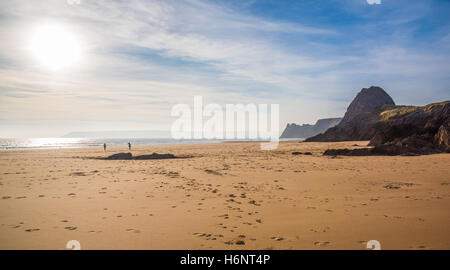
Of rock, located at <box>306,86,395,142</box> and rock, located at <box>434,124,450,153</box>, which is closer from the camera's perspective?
rock, located at <box>434,124,450,153</box>

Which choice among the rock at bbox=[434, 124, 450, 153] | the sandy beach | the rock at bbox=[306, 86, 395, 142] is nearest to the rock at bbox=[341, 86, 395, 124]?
the rock at bbox=[306, 86, 395, 142]

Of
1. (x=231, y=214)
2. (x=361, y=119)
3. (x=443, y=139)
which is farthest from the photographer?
(x=361, y=119)

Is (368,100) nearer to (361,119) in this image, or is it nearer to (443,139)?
(361,119)

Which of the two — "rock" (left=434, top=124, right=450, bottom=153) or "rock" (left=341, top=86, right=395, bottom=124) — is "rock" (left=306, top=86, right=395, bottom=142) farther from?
"rock" (left=434, top=124, right=450, bottom=153)

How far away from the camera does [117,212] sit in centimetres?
740

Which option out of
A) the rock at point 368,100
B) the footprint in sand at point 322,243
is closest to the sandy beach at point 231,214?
the footprint in sand at point 322,243

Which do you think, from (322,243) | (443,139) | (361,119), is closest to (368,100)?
(361,119)

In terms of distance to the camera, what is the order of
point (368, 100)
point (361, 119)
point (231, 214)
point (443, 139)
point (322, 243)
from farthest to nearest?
point (368, 100), point (361, 119), point (443, 139), point (231, 214), point (322, 243)

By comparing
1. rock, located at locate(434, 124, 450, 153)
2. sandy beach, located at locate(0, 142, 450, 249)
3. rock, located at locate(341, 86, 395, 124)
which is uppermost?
rock, located at locate(341, 86, 395, 124)

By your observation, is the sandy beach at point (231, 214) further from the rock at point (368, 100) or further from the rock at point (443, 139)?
the rock at point (368, 100)

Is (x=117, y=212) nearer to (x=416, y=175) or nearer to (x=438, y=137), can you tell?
(x=416, y=175)

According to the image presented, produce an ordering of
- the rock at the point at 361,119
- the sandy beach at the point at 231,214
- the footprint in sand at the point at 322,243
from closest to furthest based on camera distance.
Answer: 1. the footprint in sand at the point at 322,243
2. the sandy beach at the point at 231,214
3. the rock at the point at 361,119
